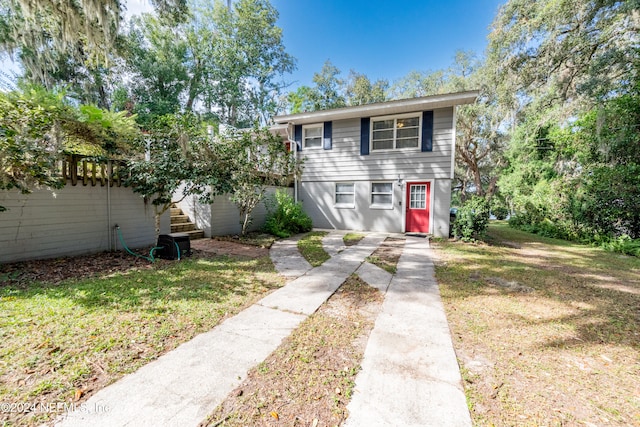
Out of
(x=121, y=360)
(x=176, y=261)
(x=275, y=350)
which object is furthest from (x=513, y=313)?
(x=176, y=261)

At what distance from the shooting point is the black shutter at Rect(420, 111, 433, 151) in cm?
891

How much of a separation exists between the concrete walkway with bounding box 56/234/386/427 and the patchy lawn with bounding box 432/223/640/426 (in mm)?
1658

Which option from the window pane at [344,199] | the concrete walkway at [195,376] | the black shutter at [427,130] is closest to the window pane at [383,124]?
the black shutter at [427,130]

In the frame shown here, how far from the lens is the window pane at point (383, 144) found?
380 inches

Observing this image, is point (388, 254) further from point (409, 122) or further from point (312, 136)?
point (312, 136)

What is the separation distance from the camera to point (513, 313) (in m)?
3.10

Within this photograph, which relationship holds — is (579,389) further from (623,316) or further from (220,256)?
(220,256)

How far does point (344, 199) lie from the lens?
1046cm

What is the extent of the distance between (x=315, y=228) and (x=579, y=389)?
9.18 meters

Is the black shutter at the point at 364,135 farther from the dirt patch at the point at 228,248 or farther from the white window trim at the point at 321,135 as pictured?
the dirt patch at the point at 228,248

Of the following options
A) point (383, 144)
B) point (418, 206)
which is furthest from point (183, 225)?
point (418, 206)

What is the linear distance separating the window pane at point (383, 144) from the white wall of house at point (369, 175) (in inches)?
7.8

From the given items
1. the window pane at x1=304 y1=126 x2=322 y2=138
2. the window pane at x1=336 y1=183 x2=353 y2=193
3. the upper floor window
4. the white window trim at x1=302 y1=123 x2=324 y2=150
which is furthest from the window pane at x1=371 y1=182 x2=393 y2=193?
the window pane at x1=304 y1=126 x2=322 y2=138

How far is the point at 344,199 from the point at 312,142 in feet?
9.25
